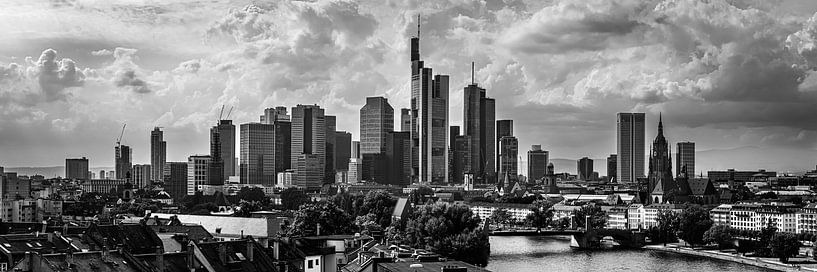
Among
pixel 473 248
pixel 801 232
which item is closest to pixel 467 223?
pixel 473 248

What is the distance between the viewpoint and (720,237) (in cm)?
11494

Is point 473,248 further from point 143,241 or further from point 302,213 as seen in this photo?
point 143,241

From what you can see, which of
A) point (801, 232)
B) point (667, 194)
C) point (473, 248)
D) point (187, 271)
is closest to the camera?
point (187, 271)

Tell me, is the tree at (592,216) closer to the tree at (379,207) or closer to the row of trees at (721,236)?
the row of trees at (721,236)

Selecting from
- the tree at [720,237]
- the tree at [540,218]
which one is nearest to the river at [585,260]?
the tree at [720,237]

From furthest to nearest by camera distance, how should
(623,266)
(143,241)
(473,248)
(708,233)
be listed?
(708,233) < (623,266) < (473,248) < (143,241)

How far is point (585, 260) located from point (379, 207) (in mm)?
28057

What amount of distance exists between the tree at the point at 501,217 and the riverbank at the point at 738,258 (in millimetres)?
57491

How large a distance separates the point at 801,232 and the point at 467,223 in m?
64.5

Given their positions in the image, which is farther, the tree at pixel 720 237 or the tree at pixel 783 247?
the tree at pixel 720 237

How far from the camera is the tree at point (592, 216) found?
14912 cm

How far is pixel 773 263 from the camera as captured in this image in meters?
93.0

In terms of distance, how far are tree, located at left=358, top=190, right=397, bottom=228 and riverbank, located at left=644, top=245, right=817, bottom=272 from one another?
2925 centimetres

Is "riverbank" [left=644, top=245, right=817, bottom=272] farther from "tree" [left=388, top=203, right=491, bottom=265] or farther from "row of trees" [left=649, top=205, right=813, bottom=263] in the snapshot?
"tree" [left=388, top=203, right=491, bottom=265]
